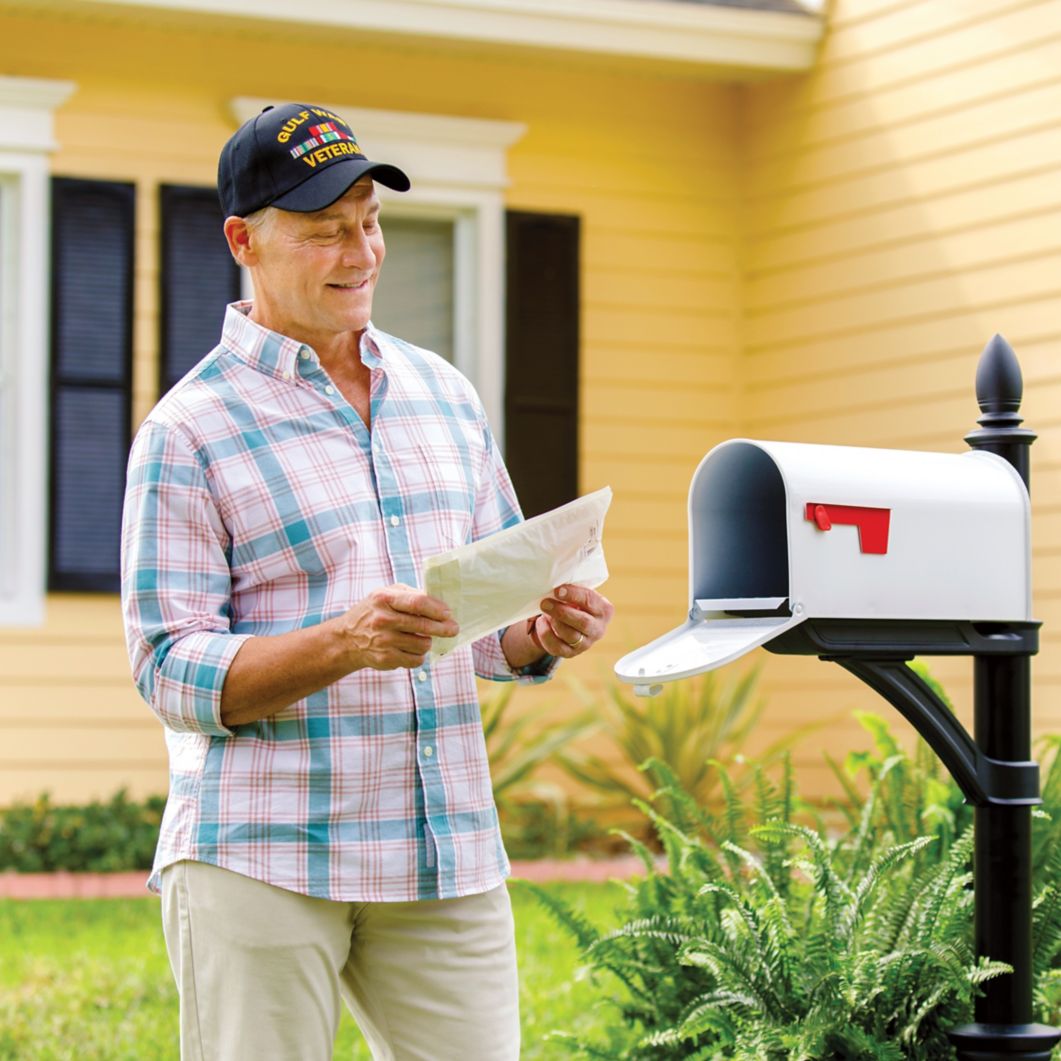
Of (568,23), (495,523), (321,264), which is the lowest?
(495,523)

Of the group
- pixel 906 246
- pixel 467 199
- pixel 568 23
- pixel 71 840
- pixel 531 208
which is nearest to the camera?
pixel 71 840

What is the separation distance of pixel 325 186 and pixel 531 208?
6074 millimetres

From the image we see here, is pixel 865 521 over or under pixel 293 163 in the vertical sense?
under

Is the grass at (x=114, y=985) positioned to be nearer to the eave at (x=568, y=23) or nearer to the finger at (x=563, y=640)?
the finger at (x=563, y=640)

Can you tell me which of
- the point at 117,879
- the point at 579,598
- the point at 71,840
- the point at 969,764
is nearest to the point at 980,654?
the point at 969,764

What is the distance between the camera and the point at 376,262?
8.36ft

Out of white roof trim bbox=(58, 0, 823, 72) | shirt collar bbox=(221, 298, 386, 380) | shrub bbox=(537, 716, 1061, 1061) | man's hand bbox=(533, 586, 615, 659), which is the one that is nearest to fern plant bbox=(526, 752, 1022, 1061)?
shrub bbox=(537, 716, 1061, 1061)

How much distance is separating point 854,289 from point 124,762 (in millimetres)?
3695

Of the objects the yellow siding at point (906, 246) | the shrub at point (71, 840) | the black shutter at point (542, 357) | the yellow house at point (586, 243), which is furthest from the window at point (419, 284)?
the shrub at point (71, 840)

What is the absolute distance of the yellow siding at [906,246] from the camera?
709cm

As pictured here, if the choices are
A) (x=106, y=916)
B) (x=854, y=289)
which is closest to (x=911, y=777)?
(x=106, y=916)

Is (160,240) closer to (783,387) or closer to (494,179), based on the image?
(494,179)

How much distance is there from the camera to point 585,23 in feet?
26.0

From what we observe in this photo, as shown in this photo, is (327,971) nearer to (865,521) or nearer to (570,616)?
(570,616)
